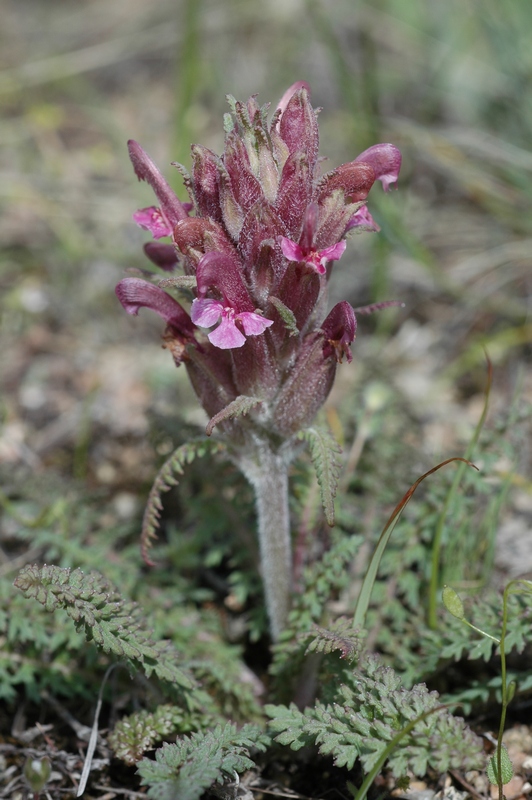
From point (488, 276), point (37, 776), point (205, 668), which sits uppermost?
point (488, 276)

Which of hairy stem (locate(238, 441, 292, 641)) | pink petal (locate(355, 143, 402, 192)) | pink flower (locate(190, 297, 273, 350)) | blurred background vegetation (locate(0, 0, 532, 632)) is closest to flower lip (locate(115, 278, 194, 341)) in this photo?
pink flower (locate(190, 297, 273, 350))

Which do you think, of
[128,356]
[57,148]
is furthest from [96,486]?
[57,148]

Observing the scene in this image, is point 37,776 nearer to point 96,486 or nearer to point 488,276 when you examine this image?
point 96,486

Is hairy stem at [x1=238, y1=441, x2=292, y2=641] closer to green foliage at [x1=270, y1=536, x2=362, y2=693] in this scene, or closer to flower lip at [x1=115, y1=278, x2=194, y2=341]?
green foliage at [x1=270, y1=536, x2=362, y2=693]

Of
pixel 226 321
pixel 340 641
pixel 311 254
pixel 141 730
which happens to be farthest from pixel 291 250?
pixel 141 730

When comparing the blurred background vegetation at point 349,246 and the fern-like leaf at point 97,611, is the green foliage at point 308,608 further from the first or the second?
the blurred background vegetation at point 349,246

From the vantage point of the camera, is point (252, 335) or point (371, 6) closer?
point (252, 335)

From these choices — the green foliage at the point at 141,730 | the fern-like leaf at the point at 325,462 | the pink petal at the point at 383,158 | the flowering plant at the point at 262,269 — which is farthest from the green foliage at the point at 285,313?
the green foliage at the point at 141,730
